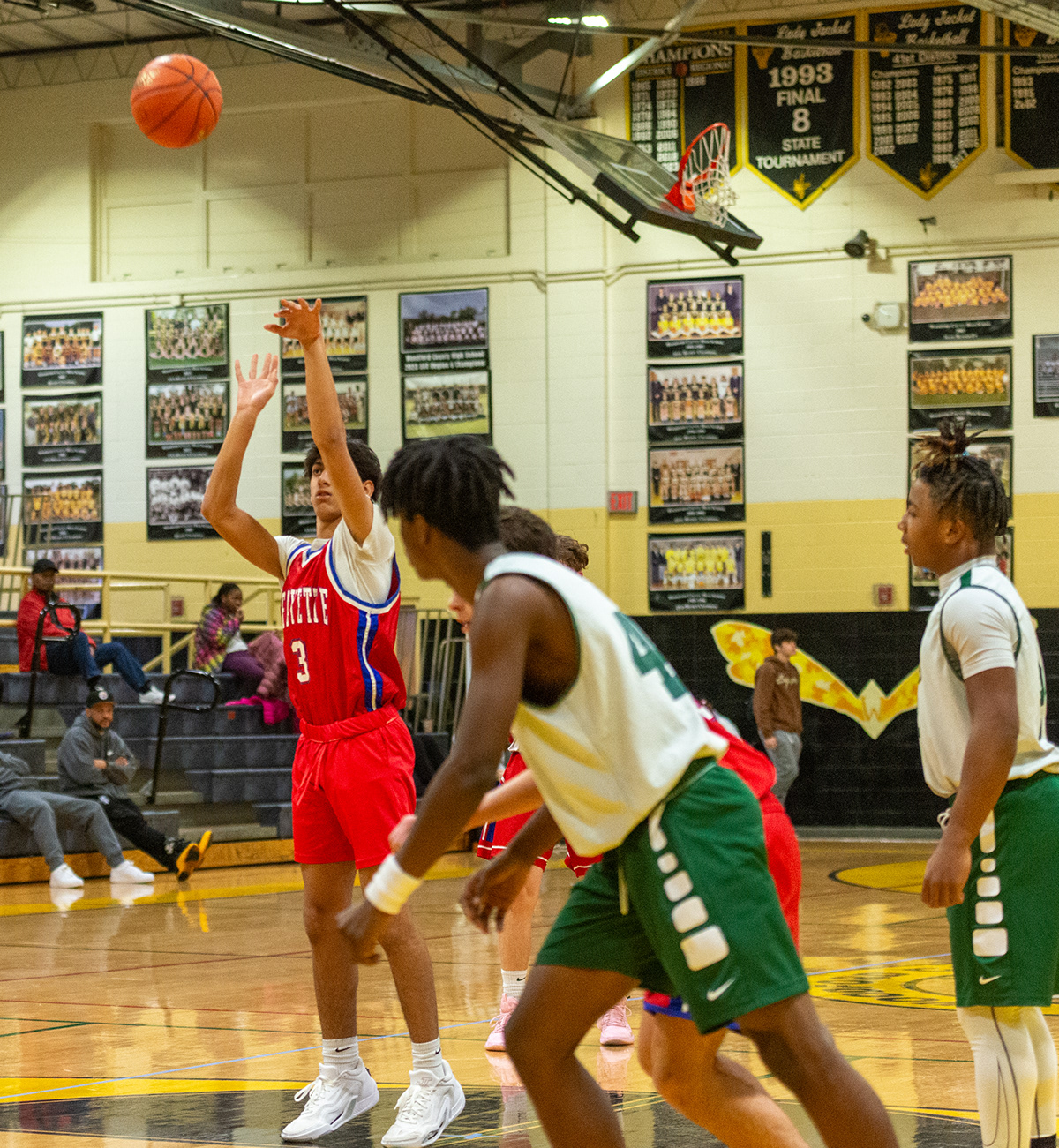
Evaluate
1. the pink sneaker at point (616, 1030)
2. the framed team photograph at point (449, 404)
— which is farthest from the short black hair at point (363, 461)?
the framed team photograph at point (449, 404)

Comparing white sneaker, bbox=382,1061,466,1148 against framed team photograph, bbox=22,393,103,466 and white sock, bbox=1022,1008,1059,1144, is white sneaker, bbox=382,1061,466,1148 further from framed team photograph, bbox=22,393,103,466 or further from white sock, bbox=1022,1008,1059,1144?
framed team photograph, bbox=22,393,103,466

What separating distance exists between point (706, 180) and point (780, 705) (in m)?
4.92

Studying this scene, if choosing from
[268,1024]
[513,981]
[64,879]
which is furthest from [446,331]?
[513,981]

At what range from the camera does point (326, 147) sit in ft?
56.6

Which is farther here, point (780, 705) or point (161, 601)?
point (161, 601)

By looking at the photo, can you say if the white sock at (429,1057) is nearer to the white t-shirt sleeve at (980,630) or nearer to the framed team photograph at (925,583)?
the white t-shirt sleeve at (980,630)

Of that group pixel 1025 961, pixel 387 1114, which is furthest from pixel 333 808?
pixel 1025 961

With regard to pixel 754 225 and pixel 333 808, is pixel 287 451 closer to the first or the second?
pixel 754 225

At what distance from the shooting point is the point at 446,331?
1669cm

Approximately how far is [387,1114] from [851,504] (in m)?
11.8

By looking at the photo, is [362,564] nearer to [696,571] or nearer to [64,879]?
[64,879]

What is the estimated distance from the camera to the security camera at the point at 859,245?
15375mm

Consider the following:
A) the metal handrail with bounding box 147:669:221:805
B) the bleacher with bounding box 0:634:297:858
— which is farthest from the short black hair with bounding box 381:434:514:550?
the bleacher with bounding box 0:634:297:858

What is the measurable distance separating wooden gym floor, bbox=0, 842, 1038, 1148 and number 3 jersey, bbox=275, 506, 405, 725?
3.76 ft
